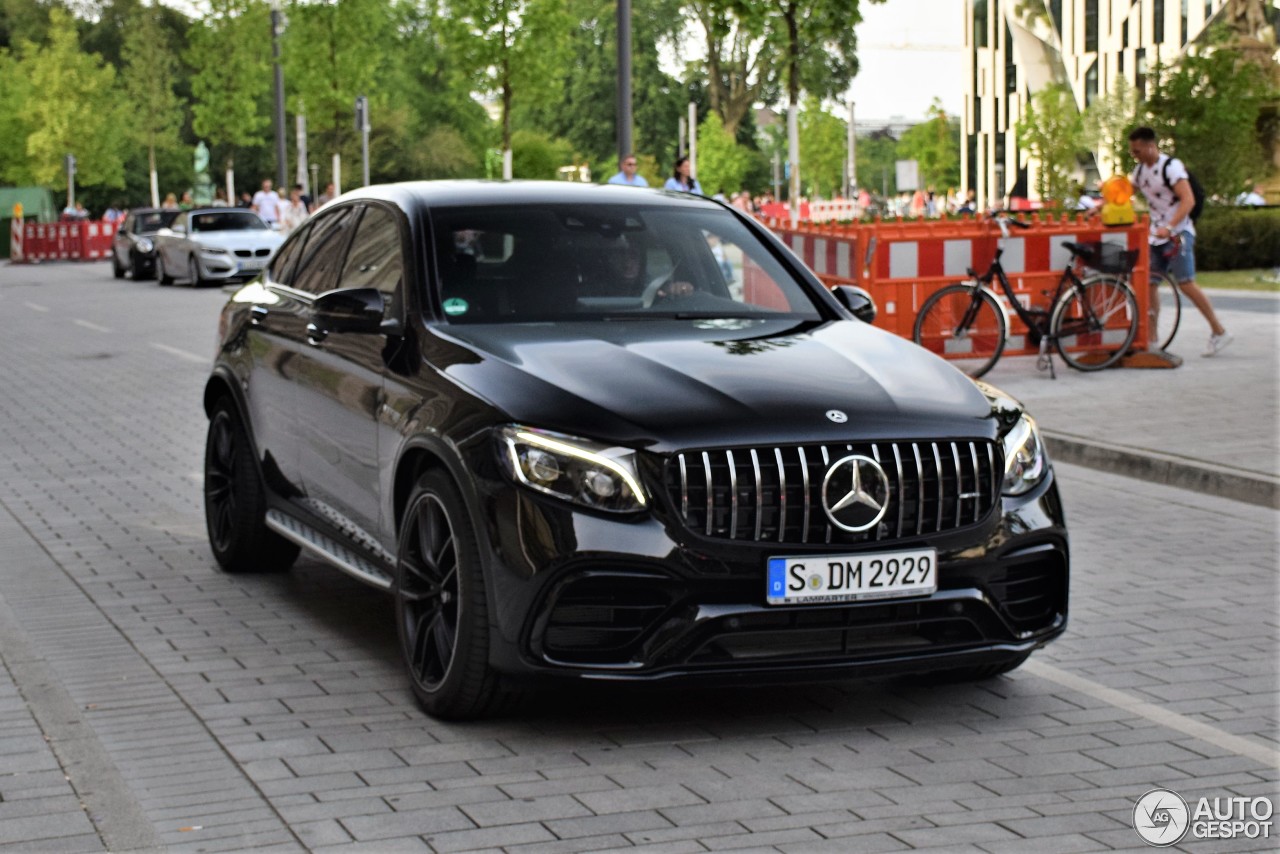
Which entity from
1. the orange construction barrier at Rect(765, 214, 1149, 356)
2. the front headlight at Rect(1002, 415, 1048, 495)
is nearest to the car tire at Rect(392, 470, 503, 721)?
the front headlight at Rect(1002, 415, 1048, 495)

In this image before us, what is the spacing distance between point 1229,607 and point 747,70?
72.5m

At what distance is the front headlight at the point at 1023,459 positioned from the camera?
571 centimetres

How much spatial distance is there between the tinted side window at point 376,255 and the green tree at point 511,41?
30.7 meters

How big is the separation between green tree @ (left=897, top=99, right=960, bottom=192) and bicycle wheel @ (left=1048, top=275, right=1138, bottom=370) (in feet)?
326

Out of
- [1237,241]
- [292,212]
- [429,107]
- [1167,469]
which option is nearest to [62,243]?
[292,212]

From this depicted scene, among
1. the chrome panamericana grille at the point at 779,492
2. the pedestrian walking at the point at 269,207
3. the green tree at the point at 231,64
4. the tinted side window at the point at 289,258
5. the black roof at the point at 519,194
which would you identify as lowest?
the chrome panamericana grille at the point at 779,492

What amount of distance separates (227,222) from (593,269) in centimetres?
3039

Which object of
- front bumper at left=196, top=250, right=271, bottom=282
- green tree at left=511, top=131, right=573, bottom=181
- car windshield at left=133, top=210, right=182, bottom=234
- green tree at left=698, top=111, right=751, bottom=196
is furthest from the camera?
green tree at left=511, top=131, right=573, bottom=181

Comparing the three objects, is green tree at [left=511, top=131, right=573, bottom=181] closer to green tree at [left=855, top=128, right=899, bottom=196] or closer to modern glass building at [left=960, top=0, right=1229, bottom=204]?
modern glass building at [left=960, top=0, right=1229, bottom=204]

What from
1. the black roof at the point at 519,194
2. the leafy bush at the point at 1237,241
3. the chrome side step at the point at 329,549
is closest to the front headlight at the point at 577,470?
the chrome side step at the point at 329,549

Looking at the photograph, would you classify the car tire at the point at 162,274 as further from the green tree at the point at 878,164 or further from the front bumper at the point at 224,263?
the green tree at the point at 878,164

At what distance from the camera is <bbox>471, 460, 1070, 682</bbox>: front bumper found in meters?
5.27

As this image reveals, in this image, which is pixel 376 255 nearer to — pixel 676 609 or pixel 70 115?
pixel 676 609

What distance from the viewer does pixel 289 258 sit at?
8133 mm
